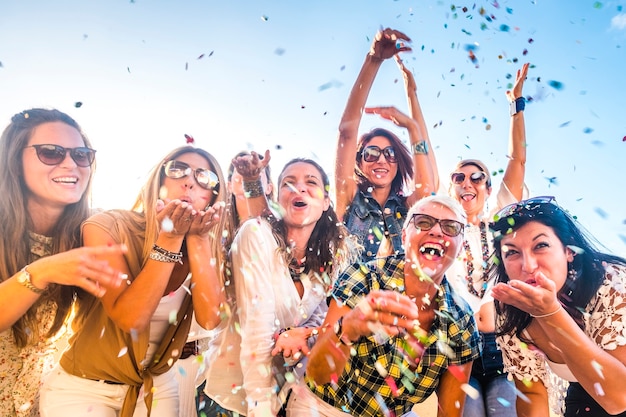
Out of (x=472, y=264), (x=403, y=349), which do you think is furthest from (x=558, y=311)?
(x=472, y=264)

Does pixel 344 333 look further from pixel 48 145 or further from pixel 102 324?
pixel 48 145

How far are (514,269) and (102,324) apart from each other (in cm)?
264

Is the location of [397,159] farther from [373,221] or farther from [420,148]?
[373,221]

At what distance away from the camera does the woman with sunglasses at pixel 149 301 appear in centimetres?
280

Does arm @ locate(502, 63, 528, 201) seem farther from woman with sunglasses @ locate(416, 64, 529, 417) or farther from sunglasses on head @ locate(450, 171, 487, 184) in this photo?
sunglasses on head @ locate(450, 171, 487, 184)

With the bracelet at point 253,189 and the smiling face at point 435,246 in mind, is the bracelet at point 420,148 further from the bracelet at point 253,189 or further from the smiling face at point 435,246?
the bracelet at point 253,189

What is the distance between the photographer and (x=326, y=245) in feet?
12.8

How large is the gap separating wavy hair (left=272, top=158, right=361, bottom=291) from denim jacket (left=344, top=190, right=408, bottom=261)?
0.12m

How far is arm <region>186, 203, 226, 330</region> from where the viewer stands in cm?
307

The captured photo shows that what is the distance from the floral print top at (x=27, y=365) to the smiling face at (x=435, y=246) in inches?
92.5

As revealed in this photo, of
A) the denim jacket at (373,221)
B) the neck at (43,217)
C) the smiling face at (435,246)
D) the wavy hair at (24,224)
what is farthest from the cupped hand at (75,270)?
the denim jacket at (373,221)

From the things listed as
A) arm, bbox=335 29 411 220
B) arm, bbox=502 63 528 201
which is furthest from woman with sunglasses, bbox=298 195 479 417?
arm, bbox=502 63 528 201

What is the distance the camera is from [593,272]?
9.99 ft

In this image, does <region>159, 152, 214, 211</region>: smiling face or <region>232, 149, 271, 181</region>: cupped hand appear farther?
<region>232, 149, 271, 181</region>: cupped hand
